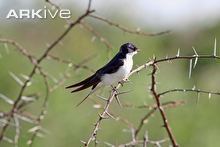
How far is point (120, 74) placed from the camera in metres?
2.88

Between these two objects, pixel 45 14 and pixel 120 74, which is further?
pixel 45 14

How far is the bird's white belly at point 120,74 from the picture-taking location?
2.87m

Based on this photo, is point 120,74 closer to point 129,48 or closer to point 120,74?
point 120,74

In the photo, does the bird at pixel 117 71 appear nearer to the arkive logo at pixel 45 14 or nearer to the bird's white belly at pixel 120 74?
the bird's white belly at pixel 120 74

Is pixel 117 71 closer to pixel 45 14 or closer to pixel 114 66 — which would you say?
pixel 114 66

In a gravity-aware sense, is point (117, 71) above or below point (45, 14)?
below

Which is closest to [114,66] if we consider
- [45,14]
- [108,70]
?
[108,70]

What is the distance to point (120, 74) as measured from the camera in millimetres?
2877

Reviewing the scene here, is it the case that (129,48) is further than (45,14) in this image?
No

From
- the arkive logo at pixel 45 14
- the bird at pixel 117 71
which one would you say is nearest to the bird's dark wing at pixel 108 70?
the bird at pixel 117 71

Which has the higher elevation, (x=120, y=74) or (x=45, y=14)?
(x=45, y=14)

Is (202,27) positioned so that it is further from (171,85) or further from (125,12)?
(171,85)

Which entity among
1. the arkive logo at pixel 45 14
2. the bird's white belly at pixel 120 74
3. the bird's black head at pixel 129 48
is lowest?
the bird's white belly at pixel 120 74

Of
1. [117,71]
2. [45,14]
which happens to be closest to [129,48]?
[117,71]
